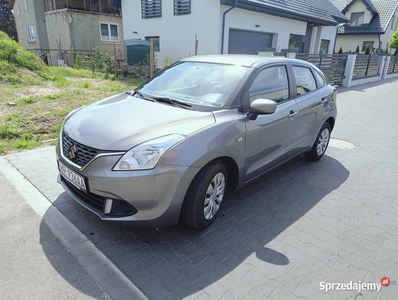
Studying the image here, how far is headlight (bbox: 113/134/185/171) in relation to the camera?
2283 millimetres

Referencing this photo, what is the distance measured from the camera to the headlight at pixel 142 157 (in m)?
2.28

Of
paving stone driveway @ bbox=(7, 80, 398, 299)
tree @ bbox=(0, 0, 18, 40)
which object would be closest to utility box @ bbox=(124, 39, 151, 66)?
paving stone driveway @ bbox=(7, 80, 398, 299)

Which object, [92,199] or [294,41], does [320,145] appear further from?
[294,41]

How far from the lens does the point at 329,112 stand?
4598 millimetres

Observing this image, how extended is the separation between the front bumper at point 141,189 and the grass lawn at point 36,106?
320 cm

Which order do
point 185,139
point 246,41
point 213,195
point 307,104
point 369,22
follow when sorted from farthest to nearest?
1. point 369,22
2. point 246,41
3. point 307,104
4. point 213,195
5. point 185,139

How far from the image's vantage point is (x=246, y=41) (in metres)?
14.3

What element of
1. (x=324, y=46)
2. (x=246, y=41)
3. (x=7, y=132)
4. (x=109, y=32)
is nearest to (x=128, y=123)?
(x=7, y=132)

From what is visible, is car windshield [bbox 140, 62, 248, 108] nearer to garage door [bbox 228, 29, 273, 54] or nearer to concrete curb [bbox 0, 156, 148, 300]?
concrete curb [bbox 0, 156, 148, 300]

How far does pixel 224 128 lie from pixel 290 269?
1358mm

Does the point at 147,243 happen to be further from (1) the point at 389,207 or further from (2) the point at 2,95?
(2) the point at 2,95

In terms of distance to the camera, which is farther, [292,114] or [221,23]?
[221,23]

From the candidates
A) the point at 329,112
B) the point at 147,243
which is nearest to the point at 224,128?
the point at 147,243

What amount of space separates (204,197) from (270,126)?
124 centimetres
